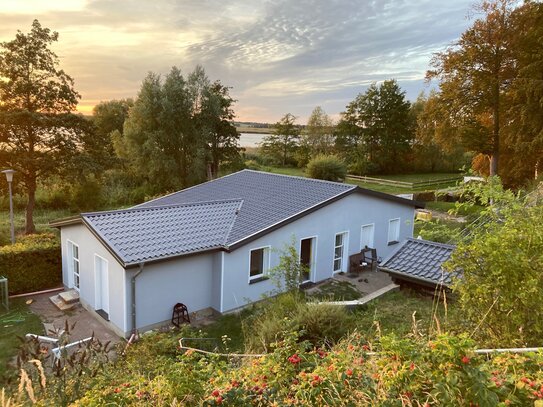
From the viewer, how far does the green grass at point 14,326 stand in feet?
29.0

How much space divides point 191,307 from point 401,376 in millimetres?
9417

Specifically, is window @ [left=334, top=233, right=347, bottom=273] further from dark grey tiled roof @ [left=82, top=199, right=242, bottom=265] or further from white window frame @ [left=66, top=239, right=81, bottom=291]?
white window frame @ [left=66, top=239, right=81, bottom=291]

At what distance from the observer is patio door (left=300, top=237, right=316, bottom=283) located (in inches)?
555

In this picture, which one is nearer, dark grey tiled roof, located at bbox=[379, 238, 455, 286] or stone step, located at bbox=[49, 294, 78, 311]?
dark grey tiled roof, located at bbox=[379, 238, 455, 286]


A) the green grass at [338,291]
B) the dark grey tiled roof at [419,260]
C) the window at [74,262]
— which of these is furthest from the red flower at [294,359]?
the window at [74,262]

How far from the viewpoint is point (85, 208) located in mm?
29203

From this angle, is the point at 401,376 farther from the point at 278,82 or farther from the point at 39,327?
the point at 278,82

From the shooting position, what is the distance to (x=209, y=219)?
1282 cm

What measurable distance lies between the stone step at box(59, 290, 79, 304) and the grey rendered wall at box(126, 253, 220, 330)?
10.4 ft

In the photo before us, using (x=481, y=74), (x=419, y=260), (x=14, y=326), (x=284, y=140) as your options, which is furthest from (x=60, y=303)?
(x=284, y=140)

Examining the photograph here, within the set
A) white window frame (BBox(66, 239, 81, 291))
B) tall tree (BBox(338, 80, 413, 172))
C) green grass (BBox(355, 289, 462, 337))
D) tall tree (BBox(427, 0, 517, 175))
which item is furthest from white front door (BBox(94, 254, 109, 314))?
tall tree (BBox(338, 80, 413, 172))

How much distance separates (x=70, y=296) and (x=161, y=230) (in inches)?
151

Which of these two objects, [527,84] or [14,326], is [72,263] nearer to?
[14,326]

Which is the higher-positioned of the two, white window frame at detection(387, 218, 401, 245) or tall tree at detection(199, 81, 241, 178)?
tall tree at detection(199, 81, 241, 178)
